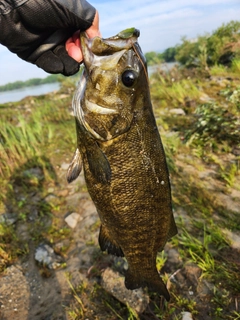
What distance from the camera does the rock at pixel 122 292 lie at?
8.82 feet

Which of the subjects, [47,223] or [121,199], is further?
[47,223]

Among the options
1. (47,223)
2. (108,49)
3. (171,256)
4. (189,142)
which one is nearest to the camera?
(108,49)

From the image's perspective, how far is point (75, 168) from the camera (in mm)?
1887

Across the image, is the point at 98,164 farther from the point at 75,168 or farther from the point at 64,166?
the point at 64,166

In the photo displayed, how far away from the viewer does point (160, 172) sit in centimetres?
183

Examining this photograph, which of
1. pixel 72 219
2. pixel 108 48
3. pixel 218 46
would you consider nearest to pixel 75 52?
pixel 108 48

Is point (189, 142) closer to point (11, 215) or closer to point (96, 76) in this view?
point (11, 215)

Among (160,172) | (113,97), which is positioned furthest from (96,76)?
(160,172)

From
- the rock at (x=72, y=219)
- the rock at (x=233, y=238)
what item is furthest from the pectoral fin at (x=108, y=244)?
the rock at (x=72, y=219)

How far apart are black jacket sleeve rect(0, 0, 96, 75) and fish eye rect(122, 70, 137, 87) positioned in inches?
20.1

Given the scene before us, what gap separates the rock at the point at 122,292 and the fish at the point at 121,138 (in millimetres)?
1113

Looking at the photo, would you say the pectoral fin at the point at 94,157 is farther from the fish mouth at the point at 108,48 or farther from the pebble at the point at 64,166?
the pebble at the point at 64,166

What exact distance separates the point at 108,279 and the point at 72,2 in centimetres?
258

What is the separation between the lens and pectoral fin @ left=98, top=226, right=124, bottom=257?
2201 millimetres
